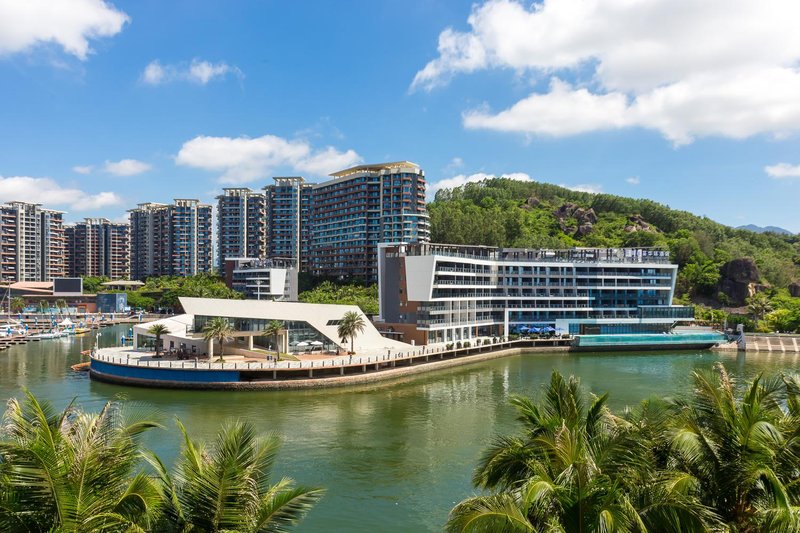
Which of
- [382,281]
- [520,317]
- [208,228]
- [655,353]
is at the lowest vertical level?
[655,353]

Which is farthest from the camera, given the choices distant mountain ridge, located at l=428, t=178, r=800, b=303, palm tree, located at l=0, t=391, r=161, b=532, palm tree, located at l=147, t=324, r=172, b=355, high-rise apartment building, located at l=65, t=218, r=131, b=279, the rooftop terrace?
high-rise apartment building, located at l=65, t=218, r=131, b=279

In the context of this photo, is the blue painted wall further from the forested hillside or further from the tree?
the tree

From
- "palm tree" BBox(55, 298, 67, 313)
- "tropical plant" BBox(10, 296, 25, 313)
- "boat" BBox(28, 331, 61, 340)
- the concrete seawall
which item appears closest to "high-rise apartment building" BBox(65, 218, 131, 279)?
"palm tree" BBox(55, 298, 67, 313)

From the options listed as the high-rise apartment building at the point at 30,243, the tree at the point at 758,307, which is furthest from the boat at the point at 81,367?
the high-rise apartment building at the point at 30,243

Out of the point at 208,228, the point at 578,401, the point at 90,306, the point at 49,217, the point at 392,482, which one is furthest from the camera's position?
the point at 208,228

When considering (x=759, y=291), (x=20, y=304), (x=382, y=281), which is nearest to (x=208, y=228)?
(x=20, y=304)

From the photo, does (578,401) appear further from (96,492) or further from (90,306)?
(90,306)
